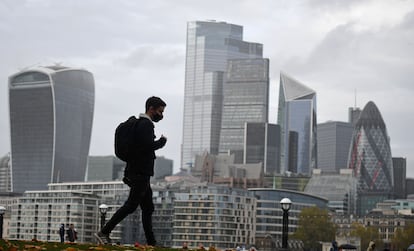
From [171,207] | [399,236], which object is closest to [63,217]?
[171,207]

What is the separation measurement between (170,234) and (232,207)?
12643 millimetres

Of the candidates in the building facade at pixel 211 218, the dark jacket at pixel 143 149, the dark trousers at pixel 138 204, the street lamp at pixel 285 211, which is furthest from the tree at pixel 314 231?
the dark jacket at pixel 143 149

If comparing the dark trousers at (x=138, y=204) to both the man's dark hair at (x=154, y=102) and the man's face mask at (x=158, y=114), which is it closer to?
the man's face mask at (x=158, y=114)

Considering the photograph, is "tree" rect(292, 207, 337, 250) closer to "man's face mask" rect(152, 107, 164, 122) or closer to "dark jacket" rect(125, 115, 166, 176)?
"man's face mask" rect(152, 107, 164, 122)

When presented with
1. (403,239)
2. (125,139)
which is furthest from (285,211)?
(403,239)

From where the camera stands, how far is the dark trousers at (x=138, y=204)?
58.1 feet

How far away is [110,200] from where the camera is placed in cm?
19925

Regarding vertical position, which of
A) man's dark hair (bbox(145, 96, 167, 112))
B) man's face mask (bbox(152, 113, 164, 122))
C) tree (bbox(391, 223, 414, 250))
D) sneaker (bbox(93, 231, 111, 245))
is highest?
man's dark hair (bbox(145, 96, 167, 112))

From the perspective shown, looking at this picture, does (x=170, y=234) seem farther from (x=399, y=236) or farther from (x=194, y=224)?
(x=399, y=236)

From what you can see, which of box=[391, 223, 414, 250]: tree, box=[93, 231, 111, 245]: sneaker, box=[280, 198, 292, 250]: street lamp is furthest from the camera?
box=[391, 223, 414, 250]: tree

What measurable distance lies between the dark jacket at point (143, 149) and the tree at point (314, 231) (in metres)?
159

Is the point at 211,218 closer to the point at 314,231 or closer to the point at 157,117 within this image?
the point at 314,231

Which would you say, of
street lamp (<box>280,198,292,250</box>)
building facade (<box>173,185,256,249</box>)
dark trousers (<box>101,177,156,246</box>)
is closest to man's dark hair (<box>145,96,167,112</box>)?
dark trousers (<box>101,177,156,246</box>)

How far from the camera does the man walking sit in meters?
17.7
